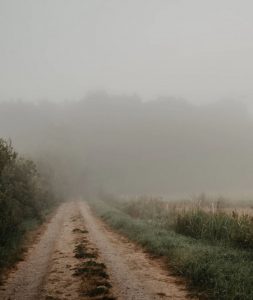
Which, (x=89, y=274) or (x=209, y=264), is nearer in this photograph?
(x=209, y=264)

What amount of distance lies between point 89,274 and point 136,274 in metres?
1.86

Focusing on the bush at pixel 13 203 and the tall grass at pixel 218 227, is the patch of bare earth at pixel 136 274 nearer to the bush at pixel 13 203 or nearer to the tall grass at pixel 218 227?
the tall grass at pixel 218 227

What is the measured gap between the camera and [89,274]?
15.2 metres

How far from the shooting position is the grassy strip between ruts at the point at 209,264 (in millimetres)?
12492

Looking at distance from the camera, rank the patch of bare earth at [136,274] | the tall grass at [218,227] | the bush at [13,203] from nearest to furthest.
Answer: the patch of bare earth at [136,274], the tall grass at [218,227], the bush at [13,203]

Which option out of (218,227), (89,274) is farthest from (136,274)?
(218,227)

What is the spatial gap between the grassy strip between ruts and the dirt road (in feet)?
2.31

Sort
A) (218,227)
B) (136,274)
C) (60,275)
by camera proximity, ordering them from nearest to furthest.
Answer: (60,275), (136,274), (218,227)

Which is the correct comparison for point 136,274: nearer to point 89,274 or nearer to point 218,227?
point 89,274

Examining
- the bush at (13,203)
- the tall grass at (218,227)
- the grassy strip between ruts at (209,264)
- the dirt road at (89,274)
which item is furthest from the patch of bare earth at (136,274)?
the bush at (13,203)

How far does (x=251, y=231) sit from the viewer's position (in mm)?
18672

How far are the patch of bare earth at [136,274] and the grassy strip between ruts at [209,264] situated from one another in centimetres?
62

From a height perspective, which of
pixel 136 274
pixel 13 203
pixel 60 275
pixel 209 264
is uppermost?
pixel 13 203

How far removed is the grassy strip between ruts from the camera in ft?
41.0
